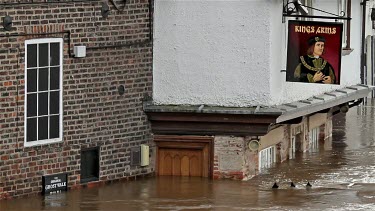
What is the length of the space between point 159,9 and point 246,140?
3188 millimetres

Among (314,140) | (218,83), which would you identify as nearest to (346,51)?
(314,140)

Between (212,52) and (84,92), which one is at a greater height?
(212,52)

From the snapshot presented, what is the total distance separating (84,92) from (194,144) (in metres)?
2.95

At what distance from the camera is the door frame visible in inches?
1107

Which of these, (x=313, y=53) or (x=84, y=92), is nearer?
(x=84, y=92)

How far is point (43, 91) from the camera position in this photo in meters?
25.5

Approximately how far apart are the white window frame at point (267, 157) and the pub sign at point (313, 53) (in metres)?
2.23

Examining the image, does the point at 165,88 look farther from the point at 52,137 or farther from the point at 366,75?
the point at 366,75

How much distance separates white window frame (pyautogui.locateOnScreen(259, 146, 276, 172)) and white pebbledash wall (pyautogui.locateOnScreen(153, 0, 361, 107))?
5.57 ft

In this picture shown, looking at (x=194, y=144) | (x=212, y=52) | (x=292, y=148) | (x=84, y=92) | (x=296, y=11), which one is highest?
(x=296, y=11)

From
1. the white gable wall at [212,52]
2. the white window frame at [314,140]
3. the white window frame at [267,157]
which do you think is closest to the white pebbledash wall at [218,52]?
the white gable wall at [212,52]

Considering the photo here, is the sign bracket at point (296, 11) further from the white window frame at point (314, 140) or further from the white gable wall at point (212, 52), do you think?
the white window frame at point (314, 140)

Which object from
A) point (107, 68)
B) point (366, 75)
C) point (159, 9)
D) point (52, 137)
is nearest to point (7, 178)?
point (52, 137)

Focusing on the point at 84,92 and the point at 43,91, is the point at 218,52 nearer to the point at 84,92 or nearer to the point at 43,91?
the point at 84,92
